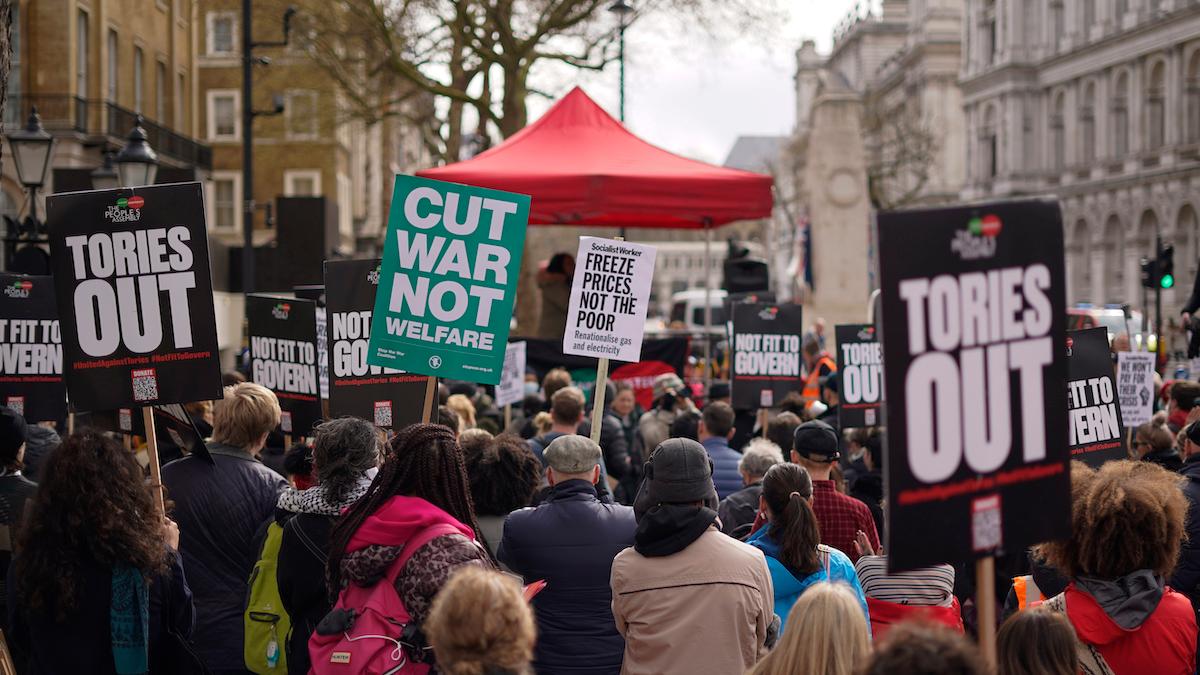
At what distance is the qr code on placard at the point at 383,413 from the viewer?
729cm

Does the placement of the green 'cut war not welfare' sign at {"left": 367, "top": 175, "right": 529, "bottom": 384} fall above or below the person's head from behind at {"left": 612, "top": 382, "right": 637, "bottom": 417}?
above

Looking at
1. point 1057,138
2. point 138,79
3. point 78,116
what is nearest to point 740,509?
point 78,116

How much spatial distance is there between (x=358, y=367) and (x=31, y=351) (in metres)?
2.50

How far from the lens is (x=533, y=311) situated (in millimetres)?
24312

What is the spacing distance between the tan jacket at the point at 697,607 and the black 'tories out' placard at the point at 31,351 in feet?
17.2

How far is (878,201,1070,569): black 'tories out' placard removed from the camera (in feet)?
10.5

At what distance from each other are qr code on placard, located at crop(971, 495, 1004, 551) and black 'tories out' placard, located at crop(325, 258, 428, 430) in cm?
432

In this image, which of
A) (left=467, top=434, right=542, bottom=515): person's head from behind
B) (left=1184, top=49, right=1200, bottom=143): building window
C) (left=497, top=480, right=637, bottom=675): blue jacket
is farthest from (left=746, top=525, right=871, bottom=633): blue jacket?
Result: (left=1184, top=49, right=1200, bottom=143): building window

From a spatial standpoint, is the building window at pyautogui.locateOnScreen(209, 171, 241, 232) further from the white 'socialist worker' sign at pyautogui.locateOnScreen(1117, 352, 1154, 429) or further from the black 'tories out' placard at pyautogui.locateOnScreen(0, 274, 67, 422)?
the black 'tories out' placard at pyautogui.locateOnScreen(0, 274, 67, 422)

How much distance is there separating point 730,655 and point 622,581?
405 mm

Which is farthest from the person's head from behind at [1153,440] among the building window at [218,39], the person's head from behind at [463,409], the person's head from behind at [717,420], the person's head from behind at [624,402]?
the building window at [218,39]

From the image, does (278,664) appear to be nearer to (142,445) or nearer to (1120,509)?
(1120,509)

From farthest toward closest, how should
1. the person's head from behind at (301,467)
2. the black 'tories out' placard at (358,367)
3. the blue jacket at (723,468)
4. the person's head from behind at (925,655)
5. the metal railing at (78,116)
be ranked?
the metal railing at (78,116) → the blue jacket at (723,468) → the black 'tories out' placard at (358,367) → the person's head from behind at (301,467) → the person's head from behind at (925,655)

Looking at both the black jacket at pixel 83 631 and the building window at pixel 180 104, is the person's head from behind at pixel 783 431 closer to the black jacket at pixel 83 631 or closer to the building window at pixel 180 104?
the black jacket at pixel 83 631
